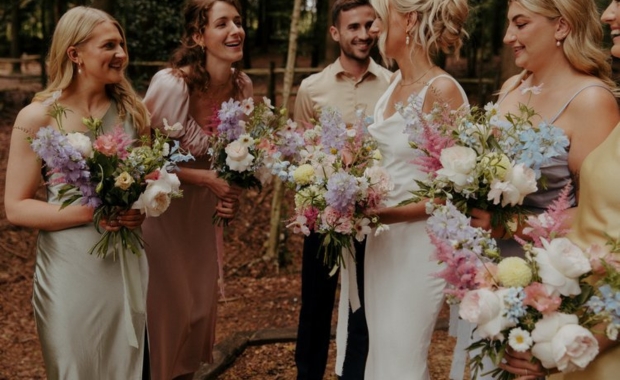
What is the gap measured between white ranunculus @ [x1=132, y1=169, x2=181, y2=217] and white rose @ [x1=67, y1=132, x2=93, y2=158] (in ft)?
0.97

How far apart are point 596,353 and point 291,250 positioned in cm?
669

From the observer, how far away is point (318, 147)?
3436 mm

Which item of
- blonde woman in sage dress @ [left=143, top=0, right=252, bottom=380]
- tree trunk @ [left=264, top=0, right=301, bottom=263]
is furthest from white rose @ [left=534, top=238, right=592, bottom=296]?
Answer: tree trunk @ [left=264, top=0, right=301, bottom=263]

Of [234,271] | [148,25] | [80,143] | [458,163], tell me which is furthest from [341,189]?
[148,25]

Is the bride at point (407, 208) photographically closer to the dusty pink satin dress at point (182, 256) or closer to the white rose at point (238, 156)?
the white rose at point (238, 156)

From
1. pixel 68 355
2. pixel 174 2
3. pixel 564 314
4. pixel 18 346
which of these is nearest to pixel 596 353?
pixel 564 314

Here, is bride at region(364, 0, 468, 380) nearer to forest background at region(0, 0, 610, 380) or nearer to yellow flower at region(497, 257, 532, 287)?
forest background at region(0, 0, 610, 380)

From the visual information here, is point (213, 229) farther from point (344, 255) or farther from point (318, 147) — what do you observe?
point (318, 147)

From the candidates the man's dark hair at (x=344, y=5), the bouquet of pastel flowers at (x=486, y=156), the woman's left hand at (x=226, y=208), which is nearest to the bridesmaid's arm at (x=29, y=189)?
the woman's left hand at (x=226, y=208)

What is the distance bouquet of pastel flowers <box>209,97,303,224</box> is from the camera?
3715mm

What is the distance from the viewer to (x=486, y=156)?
267cm

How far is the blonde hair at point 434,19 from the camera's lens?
3.31 meters

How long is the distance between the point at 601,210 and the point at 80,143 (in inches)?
83.6

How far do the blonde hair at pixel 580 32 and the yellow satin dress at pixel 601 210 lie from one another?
751mm
